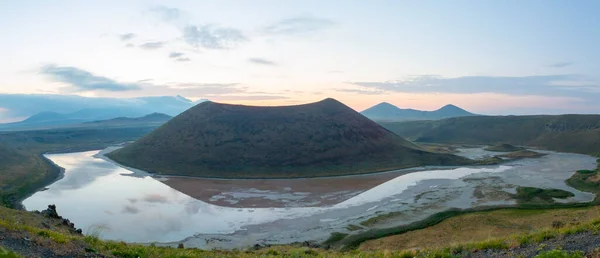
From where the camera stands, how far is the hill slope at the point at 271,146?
245 feet

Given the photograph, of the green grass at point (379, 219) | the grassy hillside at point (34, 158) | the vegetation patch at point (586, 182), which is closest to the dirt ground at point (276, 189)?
the green grass at point (379, 219)

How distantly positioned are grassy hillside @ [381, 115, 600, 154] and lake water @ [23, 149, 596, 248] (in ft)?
143

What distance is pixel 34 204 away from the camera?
44.8 m

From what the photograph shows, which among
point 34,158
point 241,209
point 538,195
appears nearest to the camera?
point 241,209

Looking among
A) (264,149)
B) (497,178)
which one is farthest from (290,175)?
(497,178)

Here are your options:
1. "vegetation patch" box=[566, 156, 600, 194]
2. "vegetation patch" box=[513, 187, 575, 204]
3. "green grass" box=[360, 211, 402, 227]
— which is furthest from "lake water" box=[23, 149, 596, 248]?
"vegetation patch" box=[566, 156, 600, 194]

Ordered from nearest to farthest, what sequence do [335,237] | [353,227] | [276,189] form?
[335,237]
[353,227]
[276,189]

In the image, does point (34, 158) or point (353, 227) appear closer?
point (353, 227)

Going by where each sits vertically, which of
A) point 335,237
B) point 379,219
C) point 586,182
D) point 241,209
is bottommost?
point 241,209

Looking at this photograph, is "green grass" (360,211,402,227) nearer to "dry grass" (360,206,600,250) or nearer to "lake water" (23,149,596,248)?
"lake water" (23,149,596,248)

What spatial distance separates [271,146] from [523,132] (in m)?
95.0

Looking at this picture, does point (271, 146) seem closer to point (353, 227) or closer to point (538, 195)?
point (353, 227)

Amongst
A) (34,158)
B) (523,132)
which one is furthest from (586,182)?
(34,158)

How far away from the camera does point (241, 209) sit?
43188 millimetres
